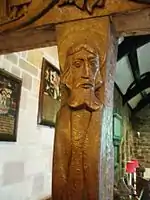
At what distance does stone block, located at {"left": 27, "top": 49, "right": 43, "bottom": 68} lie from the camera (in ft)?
6.50

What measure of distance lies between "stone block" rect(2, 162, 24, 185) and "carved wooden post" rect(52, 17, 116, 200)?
0.96 m

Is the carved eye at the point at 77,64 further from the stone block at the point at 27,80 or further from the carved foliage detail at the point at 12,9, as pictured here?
the stone block at the point at 27,80

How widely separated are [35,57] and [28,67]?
0.48ft

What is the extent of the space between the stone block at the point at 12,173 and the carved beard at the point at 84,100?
1012 mm

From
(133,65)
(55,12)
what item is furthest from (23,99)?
(133,65)

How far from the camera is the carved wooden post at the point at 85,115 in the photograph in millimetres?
720

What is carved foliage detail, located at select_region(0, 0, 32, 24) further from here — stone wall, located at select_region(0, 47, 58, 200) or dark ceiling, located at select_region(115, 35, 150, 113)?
dark ceiling, located at select_region(115, 35, 150, 113)

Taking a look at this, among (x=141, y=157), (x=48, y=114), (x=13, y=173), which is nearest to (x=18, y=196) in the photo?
(x=13, y=173)

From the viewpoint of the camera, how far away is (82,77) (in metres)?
0.76

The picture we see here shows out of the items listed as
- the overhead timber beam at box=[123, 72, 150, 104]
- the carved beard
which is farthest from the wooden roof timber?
the overhead timber beam at box=[123, 72, 150, 104]

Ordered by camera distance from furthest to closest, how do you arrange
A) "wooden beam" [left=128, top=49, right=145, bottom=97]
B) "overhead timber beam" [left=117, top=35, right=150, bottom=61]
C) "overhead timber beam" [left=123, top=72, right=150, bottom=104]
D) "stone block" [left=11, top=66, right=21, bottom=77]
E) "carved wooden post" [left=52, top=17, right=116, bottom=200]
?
"overhead timber beam" [left=123, top=72, right=150, bottom=104] < "wooden beam" [left=128, top=49, right=145, bottom=97] < "overhead timber beam" [left=117, top=35, right=150, bottom=61] < "stone block" [left=11, top=66, right=21, bottom=77] < "carved wooden post" [left=52, top=17, right=116, bottom=200]

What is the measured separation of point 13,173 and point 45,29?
42.8 inches

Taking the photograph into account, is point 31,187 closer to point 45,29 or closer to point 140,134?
point 45,29

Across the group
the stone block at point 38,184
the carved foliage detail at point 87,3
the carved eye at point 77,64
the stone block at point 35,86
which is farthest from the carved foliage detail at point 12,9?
the stone block at point 38,184
